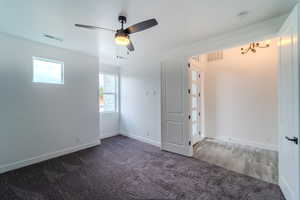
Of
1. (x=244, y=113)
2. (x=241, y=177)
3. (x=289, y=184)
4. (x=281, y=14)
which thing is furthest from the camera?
(x=244, y=113)

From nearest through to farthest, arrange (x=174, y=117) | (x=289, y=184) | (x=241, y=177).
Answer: (x=289, y=184) < (x=241, y=177) < (x=174, y=117)

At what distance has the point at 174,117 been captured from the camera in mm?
3609

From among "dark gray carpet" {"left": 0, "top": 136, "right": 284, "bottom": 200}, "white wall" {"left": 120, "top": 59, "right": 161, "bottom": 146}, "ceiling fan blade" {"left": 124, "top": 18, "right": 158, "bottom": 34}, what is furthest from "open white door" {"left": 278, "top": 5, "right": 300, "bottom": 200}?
"white wall" {"left": 120, "top": 59, "right": 161, "bottom": 146}

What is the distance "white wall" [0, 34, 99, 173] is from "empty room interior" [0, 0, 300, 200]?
0.02 m

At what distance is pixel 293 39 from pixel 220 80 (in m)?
2.89

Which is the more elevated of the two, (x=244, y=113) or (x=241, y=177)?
(x=244, y=113)

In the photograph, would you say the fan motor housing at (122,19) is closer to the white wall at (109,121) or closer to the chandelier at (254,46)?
the white wall at (109,121)

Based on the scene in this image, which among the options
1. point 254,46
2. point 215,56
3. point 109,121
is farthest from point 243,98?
point 109,121

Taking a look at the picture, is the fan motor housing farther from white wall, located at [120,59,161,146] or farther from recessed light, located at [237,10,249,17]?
white wall, located at [120,59,161,146]

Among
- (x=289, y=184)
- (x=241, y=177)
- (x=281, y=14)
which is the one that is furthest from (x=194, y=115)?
(x=281, y=14)

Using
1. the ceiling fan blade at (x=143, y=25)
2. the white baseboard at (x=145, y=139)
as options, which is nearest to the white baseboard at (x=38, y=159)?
the white baseboard at (x=145, y=139)

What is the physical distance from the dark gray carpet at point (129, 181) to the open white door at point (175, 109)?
35 cm

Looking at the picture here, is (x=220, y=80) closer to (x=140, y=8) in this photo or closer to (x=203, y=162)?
(x=203, y=162)

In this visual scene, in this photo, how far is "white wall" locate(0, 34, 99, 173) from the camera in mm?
2736
